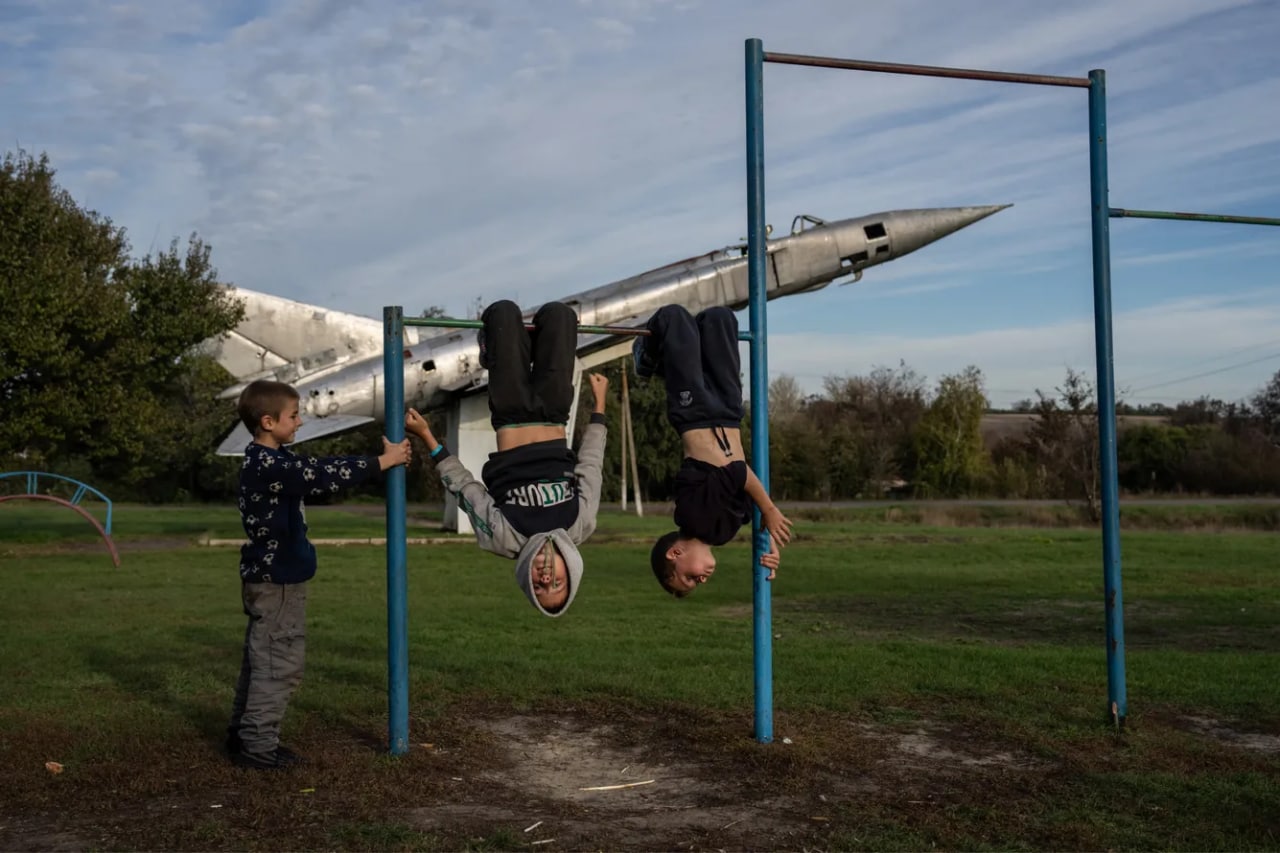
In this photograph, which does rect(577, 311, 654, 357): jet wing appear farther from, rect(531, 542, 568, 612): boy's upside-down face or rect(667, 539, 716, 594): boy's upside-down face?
rect(531, 542, 568, 612): boy's upside-down face

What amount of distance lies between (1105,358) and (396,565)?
419cm

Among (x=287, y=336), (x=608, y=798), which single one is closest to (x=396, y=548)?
Answer: (x=608, y=798)

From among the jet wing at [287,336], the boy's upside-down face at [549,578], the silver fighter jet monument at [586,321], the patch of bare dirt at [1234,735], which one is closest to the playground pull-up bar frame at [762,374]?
the patch of bare dirt at [1234,735]

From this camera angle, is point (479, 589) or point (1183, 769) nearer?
point (1183, 769)

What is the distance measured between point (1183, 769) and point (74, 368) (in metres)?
18.2

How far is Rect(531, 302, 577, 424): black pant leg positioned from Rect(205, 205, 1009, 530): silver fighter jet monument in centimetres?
1440

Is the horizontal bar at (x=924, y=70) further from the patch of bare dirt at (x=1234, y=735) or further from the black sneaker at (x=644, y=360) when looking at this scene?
the patch of bare dirt at (x=1234, y=735)

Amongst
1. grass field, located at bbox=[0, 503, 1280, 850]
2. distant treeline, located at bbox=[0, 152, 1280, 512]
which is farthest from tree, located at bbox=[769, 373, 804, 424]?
grass field, located at bbox=[0, 503, 1280, 850]

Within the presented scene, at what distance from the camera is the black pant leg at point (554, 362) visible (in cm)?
582

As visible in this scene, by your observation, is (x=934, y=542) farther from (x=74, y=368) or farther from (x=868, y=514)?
(x=74, y=368)

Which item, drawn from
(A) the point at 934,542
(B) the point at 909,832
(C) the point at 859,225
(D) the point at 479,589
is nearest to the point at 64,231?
(D) the point at 479,589

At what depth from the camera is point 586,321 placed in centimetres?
2241

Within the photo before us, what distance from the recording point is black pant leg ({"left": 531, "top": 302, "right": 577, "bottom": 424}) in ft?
19.1

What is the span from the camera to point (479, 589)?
45.8 ft
